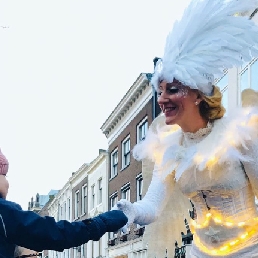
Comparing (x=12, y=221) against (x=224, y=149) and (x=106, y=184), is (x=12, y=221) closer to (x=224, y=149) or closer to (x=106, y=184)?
(x=224, y=149)

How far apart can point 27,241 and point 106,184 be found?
2978 cm

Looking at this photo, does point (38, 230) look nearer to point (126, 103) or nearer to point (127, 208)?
point (127, 208)

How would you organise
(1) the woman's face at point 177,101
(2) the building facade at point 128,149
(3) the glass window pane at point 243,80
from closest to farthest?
1. (1) the woman's face at point 177,101
2. (3) the glass window pane at point 243,80
3. (2) the building facade at point 128,149

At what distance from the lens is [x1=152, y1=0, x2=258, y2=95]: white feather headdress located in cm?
327

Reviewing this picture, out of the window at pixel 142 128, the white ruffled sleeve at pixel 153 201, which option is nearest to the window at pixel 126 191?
the window at pixel 142 128

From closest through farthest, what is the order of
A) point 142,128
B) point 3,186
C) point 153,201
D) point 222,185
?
point 3,186 < point 222,185 < point 153,201 < point 142,128

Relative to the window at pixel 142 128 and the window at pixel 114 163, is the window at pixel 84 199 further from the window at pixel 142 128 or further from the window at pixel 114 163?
the window at pixel 142 128

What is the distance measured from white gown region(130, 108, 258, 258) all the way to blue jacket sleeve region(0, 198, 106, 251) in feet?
2.41

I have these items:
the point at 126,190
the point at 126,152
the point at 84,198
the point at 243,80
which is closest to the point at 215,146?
the point at 243,80

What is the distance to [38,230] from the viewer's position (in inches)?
102

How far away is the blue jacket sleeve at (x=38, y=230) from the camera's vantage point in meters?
2.58

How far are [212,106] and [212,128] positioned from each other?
0.38ft

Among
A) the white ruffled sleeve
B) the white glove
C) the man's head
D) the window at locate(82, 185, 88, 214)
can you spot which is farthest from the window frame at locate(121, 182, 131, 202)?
the man's head

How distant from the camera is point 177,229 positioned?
3.74m
